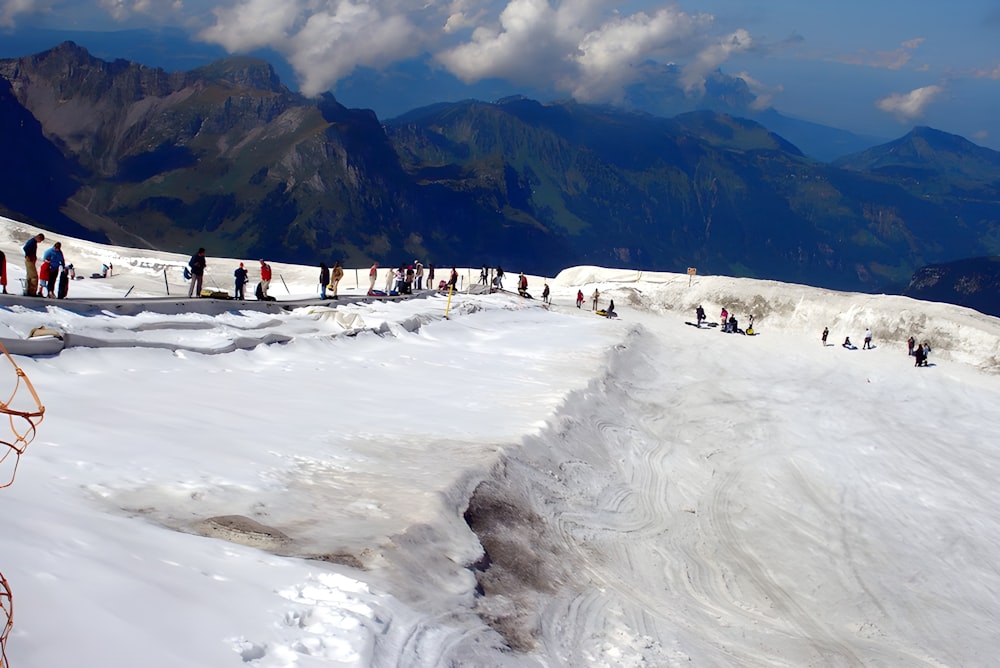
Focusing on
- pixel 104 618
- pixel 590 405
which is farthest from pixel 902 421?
pixel 104 618

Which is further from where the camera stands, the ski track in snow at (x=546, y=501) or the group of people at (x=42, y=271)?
the group of people at (x=42, y=271)

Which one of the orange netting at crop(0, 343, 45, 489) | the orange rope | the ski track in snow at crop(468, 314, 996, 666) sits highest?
the orange netting at crop(0, 343, 45, 489)

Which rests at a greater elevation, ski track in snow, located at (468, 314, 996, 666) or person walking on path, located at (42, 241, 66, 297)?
person walking on path, located at (42, 241, 66, 297)

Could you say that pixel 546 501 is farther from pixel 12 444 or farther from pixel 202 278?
pixel 202 278

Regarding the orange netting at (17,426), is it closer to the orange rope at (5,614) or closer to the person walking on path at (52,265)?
the orange rope at (5,614)

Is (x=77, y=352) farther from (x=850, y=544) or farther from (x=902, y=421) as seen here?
(x=902, y=421)

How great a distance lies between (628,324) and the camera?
1710 inches

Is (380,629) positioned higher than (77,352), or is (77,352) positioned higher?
(77,352)

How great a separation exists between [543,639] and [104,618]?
4.84 metres

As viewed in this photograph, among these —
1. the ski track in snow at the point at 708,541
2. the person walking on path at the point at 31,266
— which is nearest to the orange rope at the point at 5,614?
the ski track in snow at the point at 708,541

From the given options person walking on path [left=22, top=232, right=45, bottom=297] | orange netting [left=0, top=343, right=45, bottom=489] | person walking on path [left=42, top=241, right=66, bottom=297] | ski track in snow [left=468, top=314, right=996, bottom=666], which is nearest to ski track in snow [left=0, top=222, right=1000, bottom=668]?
ski track in snow [left=468, top=314, right=996, bottom=666]

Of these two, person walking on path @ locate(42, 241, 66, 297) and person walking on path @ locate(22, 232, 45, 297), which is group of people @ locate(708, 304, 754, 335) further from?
person walking on path @ locate(22, 232, 45, 297)

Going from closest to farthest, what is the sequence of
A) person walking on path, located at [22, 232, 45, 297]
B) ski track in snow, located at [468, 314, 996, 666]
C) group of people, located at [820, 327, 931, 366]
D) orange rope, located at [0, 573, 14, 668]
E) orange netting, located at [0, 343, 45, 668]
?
orange rope, located at [0, 573, 14, 668]
orange netting, located at [0, 343, 45, 668]
ski track in snow, located at [468, 314, 996, 666]
person walking on path, located at [22, 232, 45, 297]
group of people, located at [820, 327, 931, 366]

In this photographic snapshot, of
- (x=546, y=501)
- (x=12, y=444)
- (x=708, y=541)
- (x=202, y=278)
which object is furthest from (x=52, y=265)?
(x=708, y=541)
